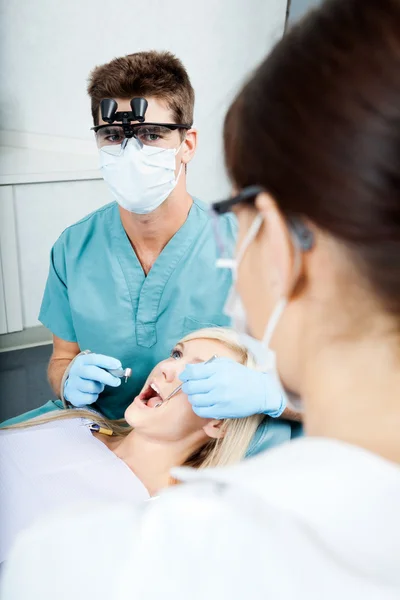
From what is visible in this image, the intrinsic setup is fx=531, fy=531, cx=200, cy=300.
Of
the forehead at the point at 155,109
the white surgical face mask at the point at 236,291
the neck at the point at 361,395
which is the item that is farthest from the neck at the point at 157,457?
the neck at the point at 361,395

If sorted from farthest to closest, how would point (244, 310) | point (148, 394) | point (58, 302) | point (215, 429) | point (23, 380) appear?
point (23, 380) → point (58, 302) → point (148, 394) → point (215, 429) → point (244, 310)

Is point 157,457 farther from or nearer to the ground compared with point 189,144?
nearer to the ground

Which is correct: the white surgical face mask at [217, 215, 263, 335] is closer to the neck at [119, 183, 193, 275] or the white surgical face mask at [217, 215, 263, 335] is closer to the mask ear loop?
the mask ear loop

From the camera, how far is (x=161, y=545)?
364 mm

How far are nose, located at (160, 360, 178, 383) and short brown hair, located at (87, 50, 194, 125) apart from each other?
598 millimetres

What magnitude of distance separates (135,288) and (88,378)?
0.87 feet

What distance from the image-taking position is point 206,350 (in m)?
1.27

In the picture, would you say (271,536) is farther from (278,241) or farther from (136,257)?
(136,257)

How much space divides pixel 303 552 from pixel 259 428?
3.15 feet

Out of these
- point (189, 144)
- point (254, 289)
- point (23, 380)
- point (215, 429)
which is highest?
point (189, 144)

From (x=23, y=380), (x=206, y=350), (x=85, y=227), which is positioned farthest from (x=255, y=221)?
(x=23, y=380)

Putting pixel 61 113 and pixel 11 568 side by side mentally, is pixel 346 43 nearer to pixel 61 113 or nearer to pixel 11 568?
pixel 11 568

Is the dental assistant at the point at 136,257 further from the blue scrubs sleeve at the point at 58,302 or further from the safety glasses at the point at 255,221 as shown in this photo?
the safety glasses at the point at 255,221

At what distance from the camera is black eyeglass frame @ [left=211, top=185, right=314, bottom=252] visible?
1.45ft
